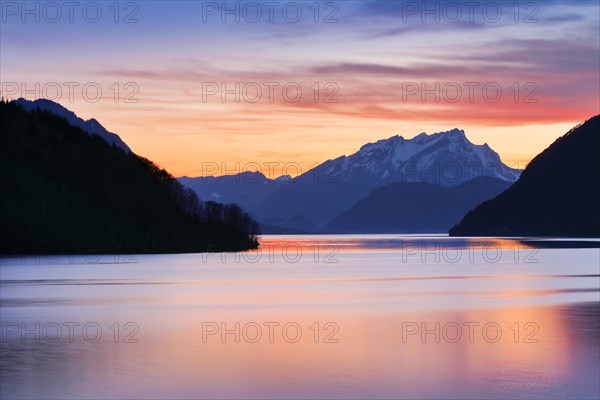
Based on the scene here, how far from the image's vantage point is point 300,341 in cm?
3947

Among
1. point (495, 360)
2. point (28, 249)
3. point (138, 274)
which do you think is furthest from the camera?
point (28, 249)

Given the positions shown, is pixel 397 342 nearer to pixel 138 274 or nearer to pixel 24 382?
pixel 24 382

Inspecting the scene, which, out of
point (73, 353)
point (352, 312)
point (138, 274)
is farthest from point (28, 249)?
point (73, 353)

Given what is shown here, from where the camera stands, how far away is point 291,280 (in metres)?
88.0

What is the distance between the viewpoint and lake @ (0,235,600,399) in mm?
28516

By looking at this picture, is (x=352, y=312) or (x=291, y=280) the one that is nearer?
(x=352, y=312)

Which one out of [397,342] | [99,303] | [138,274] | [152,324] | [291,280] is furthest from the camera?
[138,274]

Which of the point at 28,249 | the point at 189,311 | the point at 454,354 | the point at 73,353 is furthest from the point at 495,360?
the point at 28,249

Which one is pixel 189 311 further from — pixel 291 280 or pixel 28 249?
pixel 28 249

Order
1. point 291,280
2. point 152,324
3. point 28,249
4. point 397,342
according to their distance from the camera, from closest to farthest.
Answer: point 397,342 → point 152,324 → point 291,280 → point 28,249

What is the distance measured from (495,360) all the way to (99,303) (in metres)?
32.8

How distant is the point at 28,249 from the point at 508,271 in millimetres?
102641

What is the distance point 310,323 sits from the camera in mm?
47281

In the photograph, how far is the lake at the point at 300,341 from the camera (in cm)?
2852
